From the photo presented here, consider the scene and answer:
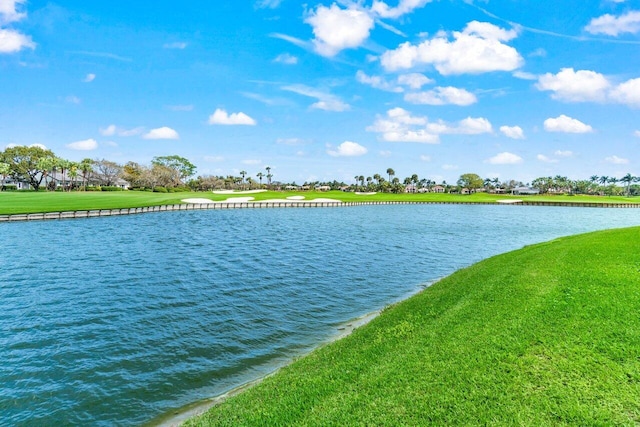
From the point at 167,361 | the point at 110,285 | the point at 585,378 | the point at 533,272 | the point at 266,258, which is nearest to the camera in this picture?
the point at 585,378

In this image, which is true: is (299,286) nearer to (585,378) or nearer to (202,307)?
(202,307)

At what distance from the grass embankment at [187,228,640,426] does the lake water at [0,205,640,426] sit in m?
2.84

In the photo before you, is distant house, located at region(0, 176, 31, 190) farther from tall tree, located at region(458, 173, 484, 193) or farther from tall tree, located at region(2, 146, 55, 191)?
tall tree, located at region(458, 173, 484, 193)

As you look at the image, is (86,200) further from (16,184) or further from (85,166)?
(16,184)

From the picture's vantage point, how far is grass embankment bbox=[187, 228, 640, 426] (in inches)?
203

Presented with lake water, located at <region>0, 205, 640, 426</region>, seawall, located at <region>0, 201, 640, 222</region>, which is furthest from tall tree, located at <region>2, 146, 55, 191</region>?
lake water, located at <region>0, 205, 640, 426</region>

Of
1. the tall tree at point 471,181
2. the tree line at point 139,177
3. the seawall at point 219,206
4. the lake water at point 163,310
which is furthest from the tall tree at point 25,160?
the tall tree at point 471,181

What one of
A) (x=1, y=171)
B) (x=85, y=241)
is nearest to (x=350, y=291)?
(x=85, y=241)

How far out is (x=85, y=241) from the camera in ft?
94.2

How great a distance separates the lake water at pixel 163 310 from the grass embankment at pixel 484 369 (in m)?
2.84

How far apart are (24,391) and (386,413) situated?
348 inches

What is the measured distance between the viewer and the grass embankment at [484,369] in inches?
203

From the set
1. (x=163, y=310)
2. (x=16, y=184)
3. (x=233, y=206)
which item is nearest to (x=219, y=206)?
(x=233, y=206)

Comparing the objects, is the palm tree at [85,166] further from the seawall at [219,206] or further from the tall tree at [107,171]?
the seawall at [219,206]
